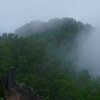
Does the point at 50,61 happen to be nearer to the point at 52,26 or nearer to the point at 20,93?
the point at 20,93

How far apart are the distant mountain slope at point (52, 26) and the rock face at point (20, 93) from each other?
6659 cm

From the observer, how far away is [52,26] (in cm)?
9725

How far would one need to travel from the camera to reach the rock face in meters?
23.1

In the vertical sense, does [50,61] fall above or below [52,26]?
below

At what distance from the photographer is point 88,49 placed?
8469 cm

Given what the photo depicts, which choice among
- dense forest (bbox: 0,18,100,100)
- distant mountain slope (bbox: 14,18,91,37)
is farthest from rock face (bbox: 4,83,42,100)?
distant mountain slope (bbox: 14,18,91,37)

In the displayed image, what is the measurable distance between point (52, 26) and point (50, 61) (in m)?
38.3

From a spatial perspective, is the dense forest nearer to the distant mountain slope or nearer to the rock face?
the distant mountain slope

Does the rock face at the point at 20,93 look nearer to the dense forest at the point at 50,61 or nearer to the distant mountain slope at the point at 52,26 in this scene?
the dense forest at the point at 50,61

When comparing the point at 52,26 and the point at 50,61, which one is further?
the point at 52,26

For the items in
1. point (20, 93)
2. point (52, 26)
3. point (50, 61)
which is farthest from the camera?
point (52, 26)

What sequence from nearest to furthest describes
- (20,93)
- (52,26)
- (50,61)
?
(20,93) < (50,61) < (52,26)

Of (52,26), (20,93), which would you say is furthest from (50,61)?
(52,26)

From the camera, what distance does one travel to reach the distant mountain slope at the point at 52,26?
93.0m
